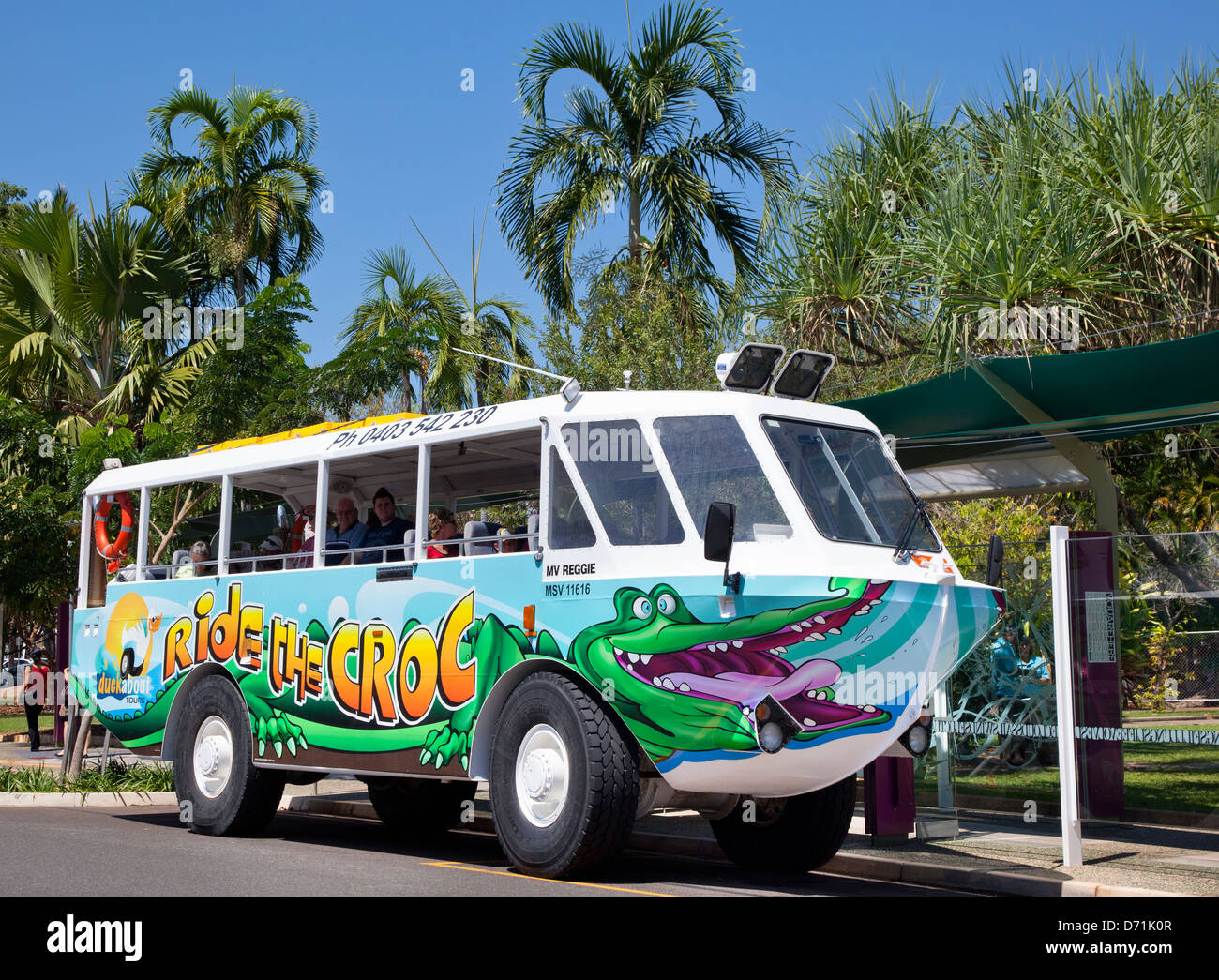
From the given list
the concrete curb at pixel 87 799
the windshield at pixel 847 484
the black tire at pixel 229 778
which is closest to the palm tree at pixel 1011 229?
the windshield at pixel 847 484

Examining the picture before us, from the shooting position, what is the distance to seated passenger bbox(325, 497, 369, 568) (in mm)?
11078

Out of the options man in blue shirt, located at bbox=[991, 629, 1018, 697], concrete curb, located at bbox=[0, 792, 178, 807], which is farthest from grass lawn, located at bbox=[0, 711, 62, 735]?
man in blue shirt, located at bbox=[991, 629, 1018, 697]

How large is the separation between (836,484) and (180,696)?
657 centimetres

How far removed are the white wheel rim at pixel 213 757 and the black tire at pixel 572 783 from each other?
3.62m

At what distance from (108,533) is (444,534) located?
5.09 meters

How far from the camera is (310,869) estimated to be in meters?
9.33

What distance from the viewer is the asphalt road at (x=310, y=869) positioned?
27.6ft

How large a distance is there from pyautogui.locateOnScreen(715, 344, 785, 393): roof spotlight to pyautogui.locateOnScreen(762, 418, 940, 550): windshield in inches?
17.1

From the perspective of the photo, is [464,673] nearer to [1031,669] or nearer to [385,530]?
[385,530]

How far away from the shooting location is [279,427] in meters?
20.5

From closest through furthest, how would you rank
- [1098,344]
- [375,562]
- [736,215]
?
[375,562] → [1098,344] → [736,215]

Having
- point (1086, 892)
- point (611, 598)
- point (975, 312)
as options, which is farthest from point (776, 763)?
point (975, 312)

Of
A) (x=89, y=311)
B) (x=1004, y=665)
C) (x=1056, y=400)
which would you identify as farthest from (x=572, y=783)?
(x=89, y=311)

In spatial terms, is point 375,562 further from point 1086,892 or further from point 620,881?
point 1086,892
